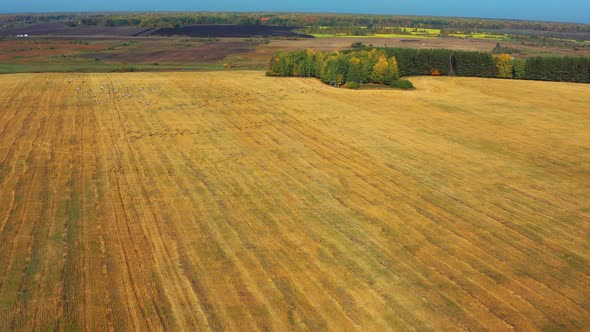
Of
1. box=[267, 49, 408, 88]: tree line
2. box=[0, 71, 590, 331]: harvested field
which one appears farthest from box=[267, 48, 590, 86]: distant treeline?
box=[0, 71, 590, 331]: harvested field

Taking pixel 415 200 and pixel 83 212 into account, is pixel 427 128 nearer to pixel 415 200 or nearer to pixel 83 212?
pixel 415 200

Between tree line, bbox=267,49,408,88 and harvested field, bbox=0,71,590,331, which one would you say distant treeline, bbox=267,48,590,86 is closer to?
tree line, bbox=267,49,408,88

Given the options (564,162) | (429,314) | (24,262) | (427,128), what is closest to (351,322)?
(429,314)

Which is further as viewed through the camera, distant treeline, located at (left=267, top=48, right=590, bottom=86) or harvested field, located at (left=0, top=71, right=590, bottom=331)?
distant treeline, located at (left=267, top=48, right=590, bottom=86)

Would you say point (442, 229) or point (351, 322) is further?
point (442, 229)

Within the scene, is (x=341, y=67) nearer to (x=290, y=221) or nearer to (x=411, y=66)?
(x=411, y=66)

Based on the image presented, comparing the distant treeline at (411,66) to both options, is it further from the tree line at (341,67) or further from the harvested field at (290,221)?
the harvested field at (290,221)
